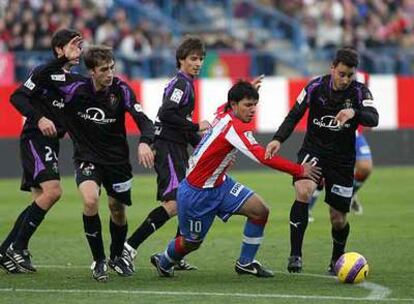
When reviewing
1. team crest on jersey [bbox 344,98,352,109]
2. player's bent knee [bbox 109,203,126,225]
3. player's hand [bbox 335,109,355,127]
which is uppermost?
team crest on jersey [bbox 344,98,352,109]

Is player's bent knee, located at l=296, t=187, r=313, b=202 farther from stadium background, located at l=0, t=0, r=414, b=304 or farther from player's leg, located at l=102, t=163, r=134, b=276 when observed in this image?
player's leg, located at l=102, t=163, r=134, b=276

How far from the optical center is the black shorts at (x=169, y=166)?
11.5m

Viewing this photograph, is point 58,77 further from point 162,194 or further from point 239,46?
point 239,46

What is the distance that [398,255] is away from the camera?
1225cm

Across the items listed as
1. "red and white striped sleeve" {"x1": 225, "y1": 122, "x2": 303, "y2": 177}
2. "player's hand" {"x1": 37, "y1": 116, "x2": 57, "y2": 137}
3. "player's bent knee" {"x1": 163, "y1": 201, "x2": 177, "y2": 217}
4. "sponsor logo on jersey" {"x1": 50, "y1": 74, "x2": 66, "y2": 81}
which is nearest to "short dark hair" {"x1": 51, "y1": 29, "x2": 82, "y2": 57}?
"sponsor logo on jersey" {"x1": 50, "y1": 74, "x2": 66, "y2": 81}

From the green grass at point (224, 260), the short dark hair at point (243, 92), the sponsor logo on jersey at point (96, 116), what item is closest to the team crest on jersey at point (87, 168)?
the sponsor logo on jersey at point (96, 116)

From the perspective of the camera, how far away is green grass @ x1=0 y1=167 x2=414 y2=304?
963 centimetres

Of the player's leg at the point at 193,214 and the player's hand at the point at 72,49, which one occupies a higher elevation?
the player's hand at the point at 72,49

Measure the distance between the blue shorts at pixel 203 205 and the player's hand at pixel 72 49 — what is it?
1.74 m

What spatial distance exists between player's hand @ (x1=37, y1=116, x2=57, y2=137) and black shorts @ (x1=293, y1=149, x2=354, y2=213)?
2.35 metres

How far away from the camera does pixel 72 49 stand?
11297mm

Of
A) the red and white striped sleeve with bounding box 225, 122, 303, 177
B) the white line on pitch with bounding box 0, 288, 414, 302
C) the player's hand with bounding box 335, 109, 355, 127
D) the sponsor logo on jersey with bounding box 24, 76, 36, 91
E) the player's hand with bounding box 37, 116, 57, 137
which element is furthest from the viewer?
the sponsor logo on jersey with bounding box 24, 76, 36, 91

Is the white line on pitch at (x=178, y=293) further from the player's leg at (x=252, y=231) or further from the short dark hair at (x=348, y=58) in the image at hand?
the short dark hair at (x=348, y=58)

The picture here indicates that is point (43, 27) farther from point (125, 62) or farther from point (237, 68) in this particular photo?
point (237, 68)
